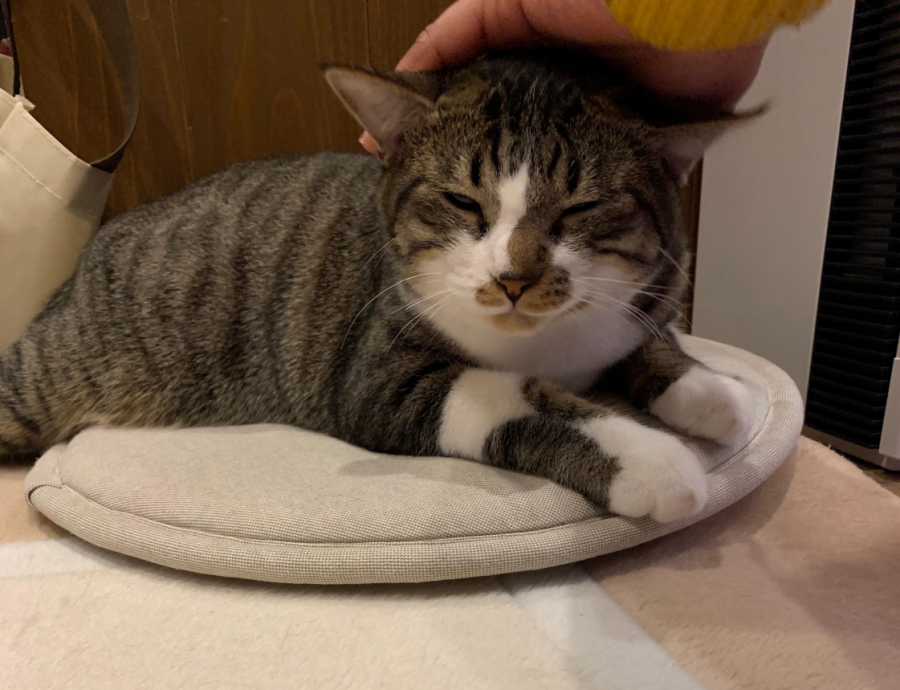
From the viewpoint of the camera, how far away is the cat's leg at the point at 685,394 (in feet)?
2.81

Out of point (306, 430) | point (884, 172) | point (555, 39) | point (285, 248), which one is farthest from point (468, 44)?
point (884, 172)

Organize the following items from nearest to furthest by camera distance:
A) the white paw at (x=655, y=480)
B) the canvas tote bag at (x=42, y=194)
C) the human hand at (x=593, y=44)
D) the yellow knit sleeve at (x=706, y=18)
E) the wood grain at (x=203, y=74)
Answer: the yellow knit sleeve at (x=706, y=18) < the white paw at (x=655, y=480) < the human hand at (x=593, y=44) < the canvas tote bag at (x=42, y=194) < the wood grain at (x=203, y=74)

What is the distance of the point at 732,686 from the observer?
1.90ft

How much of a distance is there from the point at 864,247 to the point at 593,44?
2.45 ft

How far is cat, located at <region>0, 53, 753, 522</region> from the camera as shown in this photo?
0.77 meters

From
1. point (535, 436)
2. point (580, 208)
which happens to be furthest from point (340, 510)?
point (580, 208)

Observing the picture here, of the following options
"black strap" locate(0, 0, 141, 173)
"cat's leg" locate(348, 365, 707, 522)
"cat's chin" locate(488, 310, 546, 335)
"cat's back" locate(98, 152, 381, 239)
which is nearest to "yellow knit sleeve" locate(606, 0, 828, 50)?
"cat's chin" locate(488, 310, 546, 335)

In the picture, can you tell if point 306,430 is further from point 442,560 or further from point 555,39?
point 555,39

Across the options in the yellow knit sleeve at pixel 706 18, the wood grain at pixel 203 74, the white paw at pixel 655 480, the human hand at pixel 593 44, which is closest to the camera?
the yellow knit sleeve at pixel 706 18

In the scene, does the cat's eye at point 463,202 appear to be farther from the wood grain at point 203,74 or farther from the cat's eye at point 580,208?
the wood grain at point 203,74

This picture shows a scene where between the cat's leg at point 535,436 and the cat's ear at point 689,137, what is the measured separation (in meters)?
0.36

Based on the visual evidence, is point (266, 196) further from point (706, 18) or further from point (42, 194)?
point (706, 18)

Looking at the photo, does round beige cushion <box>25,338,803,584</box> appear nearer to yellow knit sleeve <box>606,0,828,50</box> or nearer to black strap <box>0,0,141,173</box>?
yellow knit sleeve <box>606,0,828,50</box>

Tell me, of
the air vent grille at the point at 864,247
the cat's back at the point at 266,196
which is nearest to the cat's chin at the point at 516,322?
the cat's back at the point at 266,196
